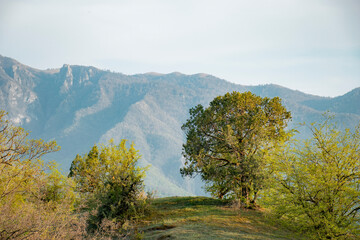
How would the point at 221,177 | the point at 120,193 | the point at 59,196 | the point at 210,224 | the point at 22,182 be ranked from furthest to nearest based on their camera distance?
the point at 221,177
the point at 59,196
the point at 120,193
the point at 210,224
the point at 22,182

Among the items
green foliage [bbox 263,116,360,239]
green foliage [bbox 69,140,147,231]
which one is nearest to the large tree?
green foliage [bbox 69,140,147,231]

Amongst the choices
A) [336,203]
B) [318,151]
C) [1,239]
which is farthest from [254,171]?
[1,239]

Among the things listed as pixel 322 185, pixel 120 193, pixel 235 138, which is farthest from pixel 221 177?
pixel 322 185

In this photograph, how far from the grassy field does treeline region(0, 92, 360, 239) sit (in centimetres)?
147

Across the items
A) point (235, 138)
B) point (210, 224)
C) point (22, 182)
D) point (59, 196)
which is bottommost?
point (210, 224)

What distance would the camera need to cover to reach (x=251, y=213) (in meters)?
29.4

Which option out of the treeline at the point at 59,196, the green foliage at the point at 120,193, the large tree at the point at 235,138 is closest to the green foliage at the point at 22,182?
the treeline at the point at 59,196

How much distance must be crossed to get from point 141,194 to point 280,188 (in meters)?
12.5

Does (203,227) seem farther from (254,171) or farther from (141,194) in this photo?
(254,171)

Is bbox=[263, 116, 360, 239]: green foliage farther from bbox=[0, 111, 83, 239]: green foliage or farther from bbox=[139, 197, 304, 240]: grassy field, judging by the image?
bbox=[0, 111, 83, 239]: green foliage

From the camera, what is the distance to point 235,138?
107ft

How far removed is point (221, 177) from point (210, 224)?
874 centimetres

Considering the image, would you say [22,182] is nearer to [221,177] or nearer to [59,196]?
[59,196]

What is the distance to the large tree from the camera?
31875 millimetres
